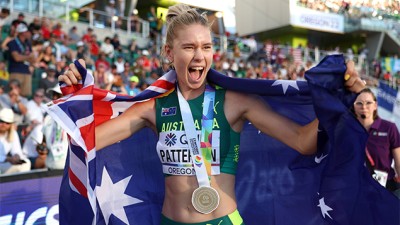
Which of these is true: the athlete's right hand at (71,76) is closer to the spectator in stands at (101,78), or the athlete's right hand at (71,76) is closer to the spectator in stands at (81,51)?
the spectator in stands at (101,78)

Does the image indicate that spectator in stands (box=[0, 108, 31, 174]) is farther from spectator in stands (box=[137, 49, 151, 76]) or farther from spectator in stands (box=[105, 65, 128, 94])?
spectator in stands (box=[137, 49, 151, 76])

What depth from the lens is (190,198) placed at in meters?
2.47

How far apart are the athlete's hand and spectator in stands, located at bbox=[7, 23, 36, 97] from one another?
7505mm

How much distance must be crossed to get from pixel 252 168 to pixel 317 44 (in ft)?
108

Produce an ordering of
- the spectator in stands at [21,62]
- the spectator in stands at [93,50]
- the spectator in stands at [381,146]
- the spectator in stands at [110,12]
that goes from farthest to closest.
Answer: the spectator in stands at [110,12], the spectator in stands at [93,50], the spectator in stands at [21,62], the spectator in stands at [381,146]

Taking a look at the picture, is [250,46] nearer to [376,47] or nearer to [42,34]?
[42,34]

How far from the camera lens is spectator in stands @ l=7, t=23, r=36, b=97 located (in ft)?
28.7

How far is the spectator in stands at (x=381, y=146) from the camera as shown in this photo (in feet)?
15.7

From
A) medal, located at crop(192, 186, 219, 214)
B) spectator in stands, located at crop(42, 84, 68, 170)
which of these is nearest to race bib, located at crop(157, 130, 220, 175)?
medal, located at crop(192, 186, 219, 214)

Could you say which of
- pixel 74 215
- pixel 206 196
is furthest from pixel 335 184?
pixel 74 215

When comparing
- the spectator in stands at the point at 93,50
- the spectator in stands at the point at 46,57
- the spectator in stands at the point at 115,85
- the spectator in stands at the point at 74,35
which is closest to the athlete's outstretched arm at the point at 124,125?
the spectator in stands at the point at 115,85

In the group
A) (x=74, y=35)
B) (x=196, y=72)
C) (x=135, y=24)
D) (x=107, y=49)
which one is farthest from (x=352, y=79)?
(x=135, y=24)

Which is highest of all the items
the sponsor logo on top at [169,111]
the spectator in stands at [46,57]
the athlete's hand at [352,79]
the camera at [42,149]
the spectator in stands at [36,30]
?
the spectator in stands at [36,30]

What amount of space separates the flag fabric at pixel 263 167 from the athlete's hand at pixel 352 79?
26mm
